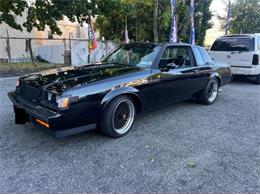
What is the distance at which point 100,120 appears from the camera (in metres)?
3.12

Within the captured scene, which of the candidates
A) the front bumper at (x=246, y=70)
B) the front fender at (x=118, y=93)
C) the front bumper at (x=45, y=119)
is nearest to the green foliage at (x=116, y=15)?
the front bumper at (x=246, y=70)

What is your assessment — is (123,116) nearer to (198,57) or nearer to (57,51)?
(198,57)

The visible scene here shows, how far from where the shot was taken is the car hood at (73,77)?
292 cm

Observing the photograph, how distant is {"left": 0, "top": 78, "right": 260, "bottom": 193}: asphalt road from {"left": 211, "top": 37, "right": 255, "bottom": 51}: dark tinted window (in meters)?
4.45

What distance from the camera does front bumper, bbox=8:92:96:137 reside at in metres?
2.65

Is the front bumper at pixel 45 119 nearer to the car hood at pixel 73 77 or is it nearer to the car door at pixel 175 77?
the car hood at pixel 73 77

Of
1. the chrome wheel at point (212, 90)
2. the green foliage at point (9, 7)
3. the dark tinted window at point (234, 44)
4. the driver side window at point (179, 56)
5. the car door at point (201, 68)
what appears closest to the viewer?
the driver side window at point (179, 56)

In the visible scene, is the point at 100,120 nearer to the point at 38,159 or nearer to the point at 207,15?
the point at 38,159

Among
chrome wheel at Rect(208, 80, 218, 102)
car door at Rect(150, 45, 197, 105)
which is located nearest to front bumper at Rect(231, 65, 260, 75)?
chrome wheel at Rect(208, 80, 218, 102)

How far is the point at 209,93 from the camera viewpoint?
18.1 feet

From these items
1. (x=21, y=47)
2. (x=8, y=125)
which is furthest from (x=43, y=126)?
(x=21, y=47)

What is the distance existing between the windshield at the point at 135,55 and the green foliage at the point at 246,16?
22.4m

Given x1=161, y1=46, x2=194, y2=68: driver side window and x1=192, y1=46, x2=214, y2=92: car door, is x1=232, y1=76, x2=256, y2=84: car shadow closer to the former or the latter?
x1=192, y1=46, x2=214, y2=92: car door

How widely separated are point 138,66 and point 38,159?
2213 millimetres
